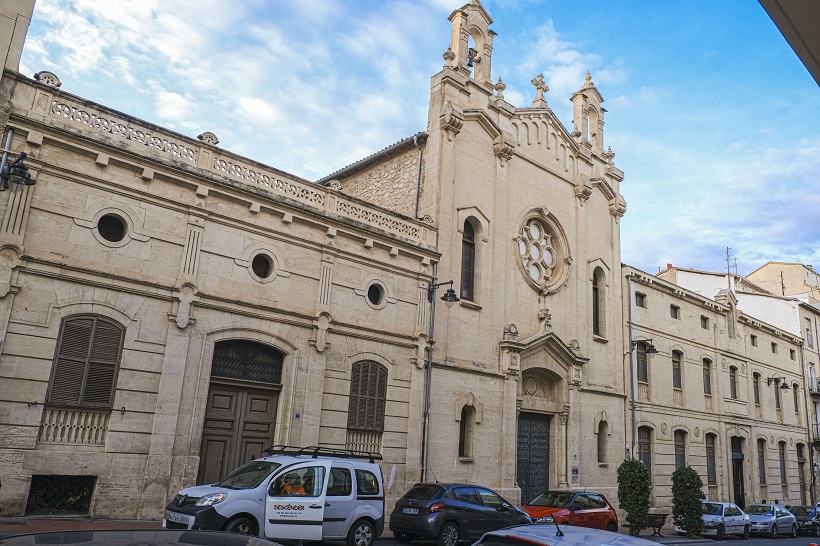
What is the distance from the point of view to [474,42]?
1054 inches

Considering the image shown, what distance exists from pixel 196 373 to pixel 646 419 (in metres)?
22.1

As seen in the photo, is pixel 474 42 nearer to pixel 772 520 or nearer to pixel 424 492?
pixel 424 492

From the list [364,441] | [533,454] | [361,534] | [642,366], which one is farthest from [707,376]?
[361,534]

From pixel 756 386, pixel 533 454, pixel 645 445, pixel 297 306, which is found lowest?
pixel 533 454

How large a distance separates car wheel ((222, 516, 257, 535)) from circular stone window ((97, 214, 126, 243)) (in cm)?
751

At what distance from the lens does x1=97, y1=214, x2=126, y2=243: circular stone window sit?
50.0ft

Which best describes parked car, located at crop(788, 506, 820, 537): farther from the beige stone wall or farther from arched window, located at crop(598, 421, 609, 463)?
the beige stone wall

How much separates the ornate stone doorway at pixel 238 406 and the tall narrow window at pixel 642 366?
19.5 meters

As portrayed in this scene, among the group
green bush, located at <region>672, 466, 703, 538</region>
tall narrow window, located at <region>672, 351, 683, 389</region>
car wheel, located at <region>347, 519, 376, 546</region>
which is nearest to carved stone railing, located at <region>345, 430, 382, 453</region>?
car wheel, located at <region>347, 519, 376, 546</region>

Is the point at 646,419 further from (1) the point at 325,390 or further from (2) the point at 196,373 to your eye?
(2) the point at 196,373

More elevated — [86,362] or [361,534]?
[86,362]

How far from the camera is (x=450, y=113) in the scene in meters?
23.4

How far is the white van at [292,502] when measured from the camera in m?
Answer: 11.2

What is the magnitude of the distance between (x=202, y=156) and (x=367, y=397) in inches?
324
